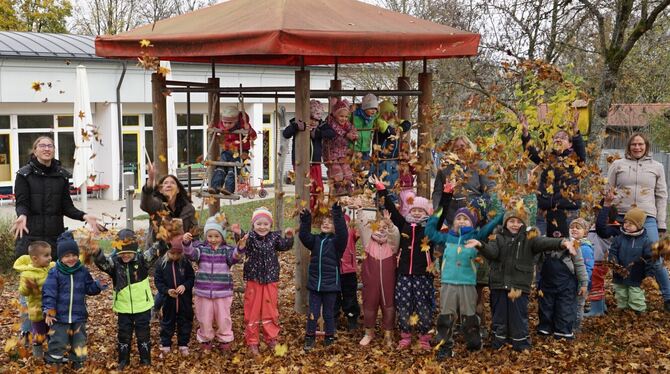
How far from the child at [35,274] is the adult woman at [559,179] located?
14.2 ft

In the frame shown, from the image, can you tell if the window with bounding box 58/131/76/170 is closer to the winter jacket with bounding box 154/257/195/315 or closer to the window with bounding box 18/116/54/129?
the window with bounding box 18/116/54/129

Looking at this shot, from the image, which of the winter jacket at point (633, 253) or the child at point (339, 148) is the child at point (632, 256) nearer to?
the winter jacket at point (633, 253)

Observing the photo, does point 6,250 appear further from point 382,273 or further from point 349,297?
point 382,273

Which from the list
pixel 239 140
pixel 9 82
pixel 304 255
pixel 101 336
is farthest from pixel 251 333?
pixel 9 82

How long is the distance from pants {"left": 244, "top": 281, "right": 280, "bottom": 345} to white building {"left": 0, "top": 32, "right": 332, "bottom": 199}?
1267 cm

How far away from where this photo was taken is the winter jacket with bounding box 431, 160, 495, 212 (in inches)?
278

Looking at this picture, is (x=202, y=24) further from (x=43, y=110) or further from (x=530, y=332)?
(x=43, y=110)

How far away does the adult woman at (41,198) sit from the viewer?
6.23m

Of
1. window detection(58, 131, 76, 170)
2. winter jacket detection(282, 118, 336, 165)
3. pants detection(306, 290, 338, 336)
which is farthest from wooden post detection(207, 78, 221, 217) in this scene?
window detection(58, 131, 76, 170)

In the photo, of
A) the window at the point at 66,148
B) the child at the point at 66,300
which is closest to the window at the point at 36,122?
the window at the point at 66,148

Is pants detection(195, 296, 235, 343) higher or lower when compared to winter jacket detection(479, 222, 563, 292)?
lower

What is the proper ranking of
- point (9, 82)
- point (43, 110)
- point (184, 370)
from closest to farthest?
point (184, 370) < point (9, 82) < point (43, 110)

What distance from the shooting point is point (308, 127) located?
6.73 meters

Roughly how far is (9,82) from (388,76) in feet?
33.4
